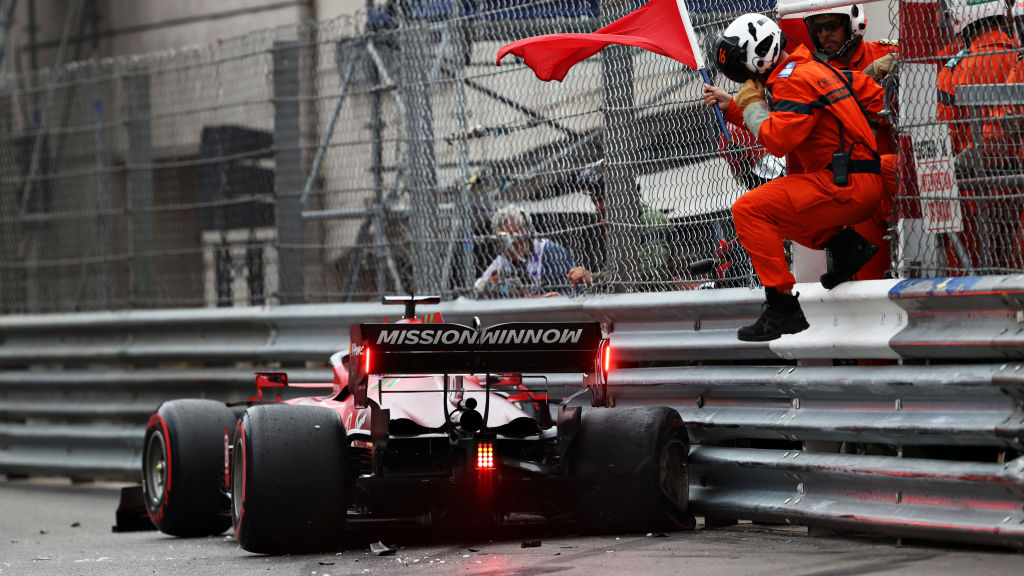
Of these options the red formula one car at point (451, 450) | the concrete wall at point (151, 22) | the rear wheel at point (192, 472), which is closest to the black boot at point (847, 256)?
the red formula one car at point (451, 450)

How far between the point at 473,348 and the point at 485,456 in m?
0.50

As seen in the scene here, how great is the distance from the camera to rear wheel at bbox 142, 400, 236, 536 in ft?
27.2

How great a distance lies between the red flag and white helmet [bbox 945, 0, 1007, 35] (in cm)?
125

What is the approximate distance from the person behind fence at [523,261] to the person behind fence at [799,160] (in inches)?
77.3

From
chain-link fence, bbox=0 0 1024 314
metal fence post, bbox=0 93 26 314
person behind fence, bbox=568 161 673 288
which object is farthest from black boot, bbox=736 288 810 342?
metal fence post, bbox=0 93 26 314

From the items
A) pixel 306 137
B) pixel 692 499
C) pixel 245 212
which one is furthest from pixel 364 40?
pixel 692 499

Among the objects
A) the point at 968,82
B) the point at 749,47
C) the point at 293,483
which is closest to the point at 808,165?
the point at 749,47

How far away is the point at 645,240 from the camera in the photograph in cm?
793

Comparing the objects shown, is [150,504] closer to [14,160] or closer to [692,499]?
[692,499]

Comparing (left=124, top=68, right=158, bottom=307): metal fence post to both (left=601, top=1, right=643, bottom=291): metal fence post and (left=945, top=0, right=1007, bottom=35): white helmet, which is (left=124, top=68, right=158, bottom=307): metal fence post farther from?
(left=945, top=0, right=1007, bottom=35): white helmet

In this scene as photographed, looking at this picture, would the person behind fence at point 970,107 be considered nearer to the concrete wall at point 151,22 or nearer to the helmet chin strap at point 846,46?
the helmet chin strap at point 846,46

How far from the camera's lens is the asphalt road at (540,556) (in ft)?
19.0

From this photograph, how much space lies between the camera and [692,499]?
→ 7.43 meters

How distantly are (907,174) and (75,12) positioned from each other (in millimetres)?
17168
